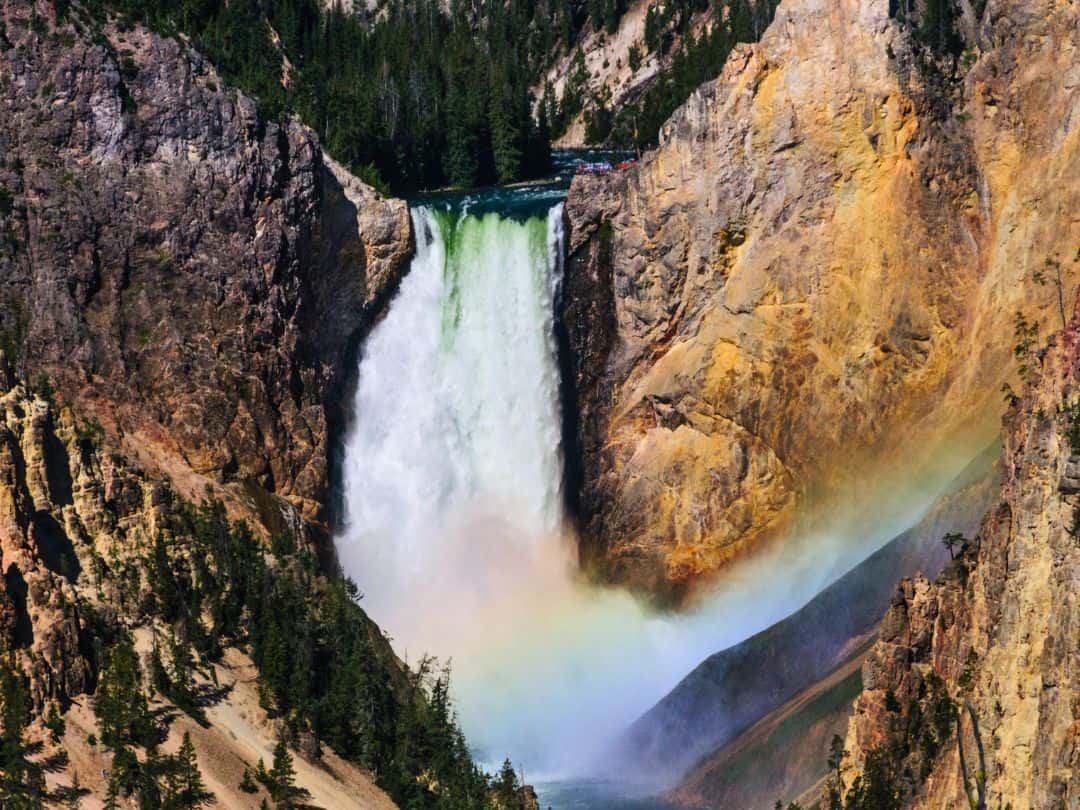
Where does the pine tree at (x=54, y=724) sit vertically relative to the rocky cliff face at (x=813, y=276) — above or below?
below

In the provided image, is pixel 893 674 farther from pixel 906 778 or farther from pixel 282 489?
pixel 282 489

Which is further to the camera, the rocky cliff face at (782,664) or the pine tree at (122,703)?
the rocky cliff face at (782,664)

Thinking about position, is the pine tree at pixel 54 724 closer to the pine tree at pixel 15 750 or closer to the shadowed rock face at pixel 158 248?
the pine tree at pixel 15 750

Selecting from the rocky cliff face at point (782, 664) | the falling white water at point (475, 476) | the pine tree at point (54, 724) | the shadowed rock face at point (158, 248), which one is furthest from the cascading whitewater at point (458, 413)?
the pine tree at point (54, 724)

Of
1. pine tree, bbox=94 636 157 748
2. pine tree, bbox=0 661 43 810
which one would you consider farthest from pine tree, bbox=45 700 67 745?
pine tree, bbox=94 636 157 748

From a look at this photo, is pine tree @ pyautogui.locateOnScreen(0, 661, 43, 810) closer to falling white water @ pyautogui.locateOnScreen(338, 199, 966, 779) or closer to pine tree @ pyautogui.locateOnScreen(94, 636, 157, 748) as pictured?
pine tree @ pyautogui.locateOnScreen(94, 636, 157, 748)
